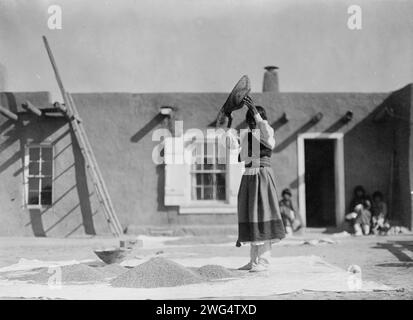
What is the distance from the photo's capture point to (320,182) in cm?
→ 1434

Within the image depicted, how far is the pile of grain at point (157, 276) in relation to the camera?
17.8 ft

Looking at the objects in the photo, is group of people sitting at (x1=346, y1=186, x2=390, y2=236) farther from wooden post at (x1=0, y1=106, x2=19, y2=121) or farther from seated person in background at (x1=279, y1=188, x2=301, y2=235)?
wooden post at (x1=0, y1=106, x2=19, y2=121)

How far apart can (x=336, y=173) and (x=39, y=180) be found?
20.4 feet

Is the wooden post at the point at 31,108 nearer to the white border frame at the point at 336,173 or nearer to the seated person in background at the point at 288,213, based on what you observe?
the seated person in background at the point at 288,213

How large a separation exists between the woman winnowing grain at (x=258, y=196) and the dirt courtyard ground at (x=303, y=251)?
1.08 metres

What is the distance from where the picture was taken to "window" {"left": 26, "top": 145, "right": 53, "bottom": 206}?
→ 477 inches

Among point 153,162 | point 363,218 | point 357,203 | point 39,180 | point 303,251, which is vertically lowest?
point 303,251

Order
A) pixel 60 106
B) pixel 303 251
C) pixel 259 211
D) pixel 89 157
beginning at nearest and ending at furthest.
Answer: pixel 259 211, pixel 303 251, pixel 60 106, pixel 89 157

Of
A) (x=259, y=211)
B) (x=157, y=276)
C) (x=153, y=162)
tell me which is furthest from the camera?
(x=153, y=162)

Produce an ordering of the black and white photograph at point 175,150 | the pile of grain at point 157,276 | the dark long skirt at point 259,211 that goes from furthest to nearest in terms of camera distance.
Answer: the black and white photograph at point 175,150 < the dark long skirt at point 259,211 < the pile of grain at point 157,276

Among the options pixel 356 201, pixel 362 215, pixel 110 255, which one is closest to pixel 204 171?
pixel 356 201

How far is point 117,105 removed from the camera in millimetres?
12195

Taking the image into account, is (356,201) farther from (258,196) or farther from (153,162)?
(258,196)

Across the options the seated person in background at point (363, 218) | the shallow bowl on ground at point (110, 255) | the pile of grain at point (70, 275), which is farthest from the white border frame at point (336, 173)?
the pile of grain at point (70, 275)
